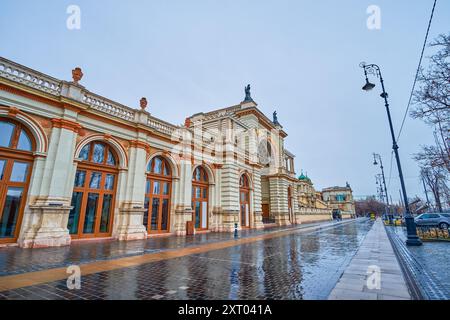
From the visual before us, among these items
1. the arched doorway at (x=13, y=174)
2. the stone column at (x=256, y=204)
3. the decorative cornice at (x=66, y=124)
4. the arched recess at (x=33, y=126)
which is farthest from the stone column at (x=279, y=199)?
the arched doorway at (x=13, y=174)

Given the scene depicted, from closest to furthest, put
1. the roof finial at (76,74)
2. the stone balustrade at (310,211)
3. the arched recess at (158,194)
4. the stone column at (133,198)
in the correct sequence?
the roof finial at (76,74) → the stone column at (133,198) → the arched recess at (158,194) → the stone balustrade at (310,211)

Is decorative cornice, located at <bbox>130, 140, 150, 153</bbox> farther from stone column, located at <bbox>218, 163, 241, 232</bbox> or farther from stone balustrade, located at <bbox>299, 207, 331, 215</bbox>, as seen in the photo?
stone balustrade, located at <bbox>299, 207, 331, 215</bbox>

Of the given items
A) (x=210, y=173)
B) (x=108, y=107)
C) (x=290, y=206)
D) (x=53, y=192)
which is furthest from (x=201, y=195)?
(x=290, y=206)

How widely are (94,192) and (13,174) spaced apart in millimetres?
3506

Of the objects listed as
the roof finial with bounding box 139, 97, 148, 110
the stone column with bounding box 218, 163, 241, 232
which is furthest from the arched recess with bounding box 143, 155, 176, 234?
the stone column with bounding box 218, 163, 241, 232

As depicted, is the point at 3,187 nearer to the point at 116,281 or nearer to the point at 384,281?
the point at 116,281

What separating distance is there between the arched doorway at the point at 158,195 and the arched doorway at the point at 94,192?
7.69ft

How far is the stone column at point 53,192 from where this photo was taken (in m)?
9.56

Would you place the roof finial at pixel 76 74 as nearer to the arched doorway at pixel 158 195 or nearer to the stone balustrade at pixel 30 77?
the stone balustrade at pixel 30 77

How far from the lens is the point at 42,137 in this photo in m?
10.4

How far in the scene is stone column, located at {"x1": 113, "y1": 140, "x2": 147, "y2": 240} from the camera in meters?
12.8

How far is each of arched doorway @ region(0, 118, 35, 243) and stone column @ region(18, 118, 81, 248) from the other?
41 centimetres
